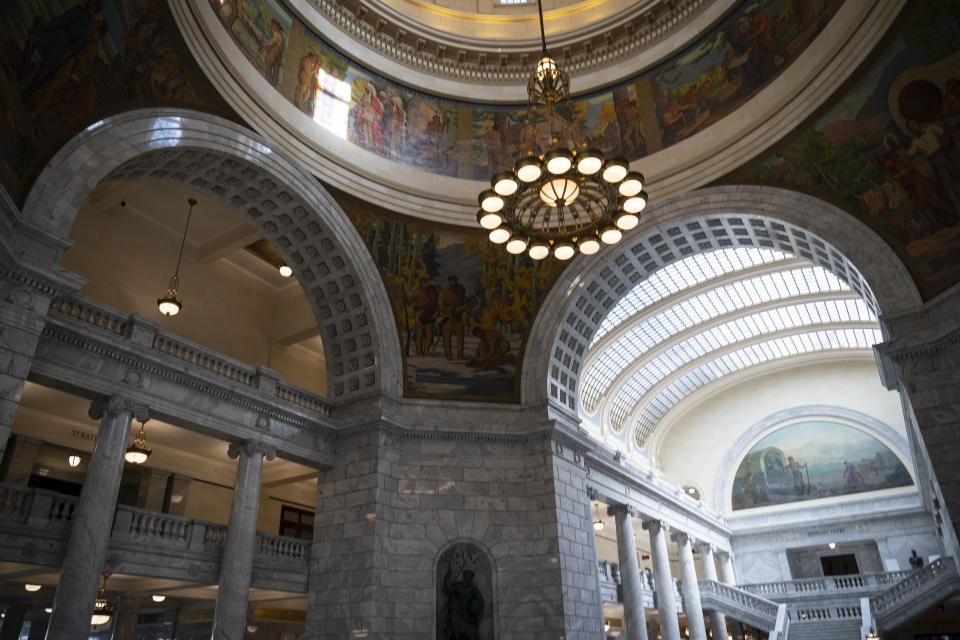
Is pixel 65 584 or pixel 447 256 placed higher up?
pixel 447 256

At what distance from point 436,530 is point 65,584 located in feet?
20.8

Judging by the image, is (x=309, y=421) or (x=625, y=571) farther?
(x=625, y=571)

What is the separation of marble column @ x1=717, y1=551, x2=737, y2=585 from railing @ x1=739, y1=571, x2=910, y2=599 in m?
1.50

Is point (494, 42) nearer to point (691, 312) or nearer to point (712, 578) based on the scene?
point (691, 312)

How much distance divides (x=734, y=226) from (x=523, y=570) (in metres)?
8.46

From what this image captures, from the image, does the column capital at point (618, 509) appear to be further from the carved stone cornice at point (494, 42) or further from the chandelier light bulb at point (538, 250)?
the chandelier light bulb at point (538, 250)

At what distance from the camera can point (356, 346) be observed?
A: 47.9 ft

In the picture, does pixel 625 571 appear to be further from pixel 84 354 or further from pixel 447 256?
pixel 84 354

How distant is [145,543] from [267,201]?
21.8 feet

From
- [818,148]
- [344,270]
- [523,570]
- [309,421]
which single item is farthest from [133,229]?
[818,148]

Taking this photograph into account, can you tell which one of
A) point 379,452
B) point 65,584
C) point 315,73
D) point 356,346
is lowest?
point 65,584

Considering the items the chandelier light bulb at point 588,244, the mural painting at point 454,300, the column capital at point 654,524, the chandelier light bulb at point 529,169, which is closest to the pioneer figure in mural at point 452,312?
the mural painting at point 454,300

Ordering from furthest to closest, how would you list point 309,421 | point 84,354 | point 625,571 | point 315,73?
point 625,571 < point 315,73 < point 309,421 < point 84,354

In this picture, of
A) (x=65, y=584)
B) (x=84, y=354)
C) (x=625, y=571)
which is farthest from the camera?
(x=625, y=571)
